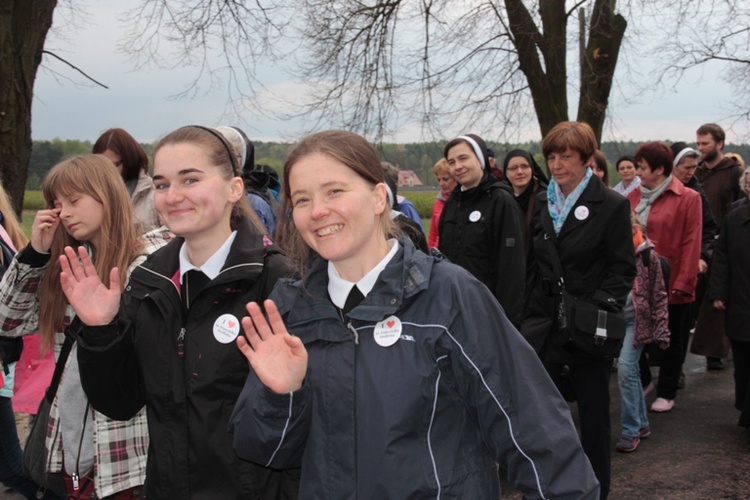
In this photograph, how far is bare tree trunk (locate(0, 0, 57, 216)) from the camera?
6.25m

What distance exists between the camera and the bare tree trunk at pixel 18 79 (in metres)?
6.25

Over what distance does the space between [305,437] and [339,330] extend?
35 cm

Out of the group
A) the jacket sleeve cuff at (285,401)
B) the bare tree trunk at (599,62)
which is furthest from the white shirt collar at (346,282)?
the bare tree trunk at (599,62)

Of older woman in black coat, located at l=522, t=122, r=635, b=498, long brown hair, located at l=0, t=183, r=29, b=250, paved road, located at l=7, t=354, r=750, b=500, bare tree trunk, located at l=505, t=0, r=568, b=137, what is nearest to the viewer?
older woman in black coat, located at l=522, t=122, r=635, b=498

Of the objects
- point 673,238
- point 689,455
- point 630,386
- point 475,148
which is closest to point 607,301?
point 630,386

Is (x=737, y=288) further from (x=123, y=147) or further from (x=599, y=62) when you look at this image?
(x=599, y=62)

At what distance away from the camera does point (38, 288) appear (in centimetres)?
310

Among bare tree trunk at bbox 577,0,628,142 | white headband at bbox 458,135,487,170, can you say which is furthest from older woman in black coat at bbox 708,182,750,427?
bare tree trunk at bbox 577,0,628,142

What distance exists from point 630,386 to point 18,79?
5.79 m

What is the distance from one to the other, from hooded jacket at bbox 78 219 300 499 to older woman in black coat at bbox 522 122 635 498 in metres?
2.28

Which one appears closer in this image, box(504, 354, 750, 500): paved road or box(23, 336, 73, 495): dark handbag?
Answer: box(23, 336, 73, 495): dark handbag

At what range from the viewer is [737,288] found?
582 centimetres

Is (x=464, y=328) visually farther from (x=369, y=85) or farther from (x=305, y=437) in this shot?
(x=369, y=85)

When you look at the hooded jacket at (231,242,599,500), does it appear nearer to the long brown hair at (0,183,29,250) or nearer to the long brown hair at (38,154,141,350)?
the long brown hair at (38,154,141,350)
